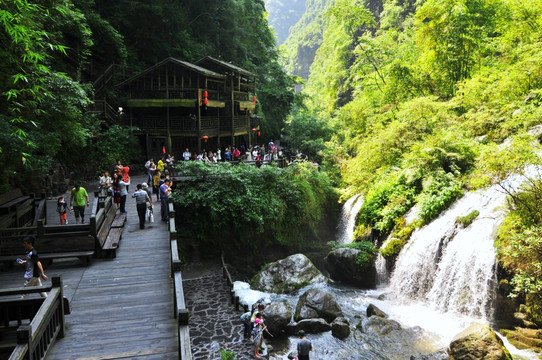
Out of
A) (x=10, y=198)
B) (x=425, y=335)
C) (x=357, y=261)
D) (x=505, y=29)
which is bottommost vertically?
(x=425, y=335)

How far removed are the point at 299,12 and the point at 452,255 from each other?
7303 inches

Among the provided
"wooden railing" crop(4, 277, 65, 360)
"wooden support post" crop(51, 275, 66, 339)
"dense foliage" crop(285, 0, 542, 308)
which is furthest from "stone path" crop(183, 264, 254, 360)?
"dense foliage" crop(285, 0, 542, 308)

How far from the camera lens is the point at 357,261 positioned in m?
18.9

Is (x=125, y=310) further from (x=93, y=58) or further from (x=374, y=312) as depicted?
(x=93, y=58)

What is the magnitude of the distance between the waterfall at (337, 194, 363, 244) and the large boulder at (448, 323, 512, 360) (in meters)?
12.6

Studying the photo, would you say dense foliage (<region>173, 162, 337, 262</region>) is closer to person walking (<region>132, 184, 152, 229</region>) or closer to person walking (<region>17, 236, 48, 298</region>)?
person walking (<region>132, 184, 152, 229</region>)

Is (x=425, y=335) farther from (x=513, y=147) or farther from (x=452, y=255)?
(x=513, y=147)

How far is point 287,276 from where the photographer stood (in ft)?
62.8

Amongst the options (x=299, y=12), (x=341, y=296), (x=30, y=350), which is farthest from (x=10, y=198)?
(x=299, y=12)

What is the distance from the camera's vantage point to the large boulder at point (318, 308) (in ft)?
50.2

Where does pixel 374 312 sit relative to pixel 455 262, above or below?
below

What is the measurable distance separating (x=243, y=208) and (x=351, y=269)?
6.68m

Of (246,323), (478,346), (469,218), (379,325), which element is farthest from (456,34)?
(246,323)

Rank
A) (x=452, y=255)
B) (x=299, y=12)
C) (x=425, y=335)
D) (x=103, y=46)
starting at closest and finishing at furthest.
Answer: (x=425, y=335)
(x=452, y=255)
(x=103, y=46)
(x=299, y=12)
